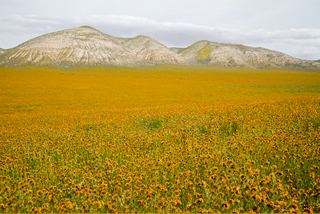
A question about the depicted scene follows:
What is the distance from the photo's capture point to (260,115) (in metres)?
11.9

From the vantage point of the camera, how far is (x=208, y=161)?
5645 mm

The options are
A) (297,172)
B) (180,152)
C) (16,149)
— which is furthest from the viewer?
(16,149)

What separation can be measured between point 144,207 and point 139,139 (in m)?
4.90

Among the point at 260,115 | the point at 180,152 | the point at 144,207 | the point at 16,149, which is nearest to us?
the point at 144,207

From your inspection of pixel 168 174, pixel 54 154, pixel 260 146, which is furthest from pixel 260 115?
pixel 54 154

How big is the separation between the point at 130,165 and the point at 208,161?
236cm

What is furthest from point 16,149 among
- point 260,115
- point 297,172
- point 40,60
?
point 40,60

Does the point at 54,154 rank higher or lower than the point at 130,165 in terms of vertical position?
lower

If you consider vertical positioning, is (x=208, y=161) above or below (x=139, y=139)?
above

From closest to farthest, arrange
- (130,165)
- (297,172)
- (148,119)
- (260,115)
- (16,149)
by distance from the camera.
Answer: (297,172) → (130,165) → (16,149) → (260,115) → (148,119)

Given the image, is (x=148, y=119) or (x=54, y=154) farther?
(x=148, y=119)

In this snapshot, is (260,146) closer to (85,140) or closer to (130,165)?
(130,165)

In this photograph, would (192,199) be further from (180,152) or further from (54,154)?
(54,154)

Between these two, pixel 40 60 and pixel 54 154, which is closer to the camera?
pixel 54 154
